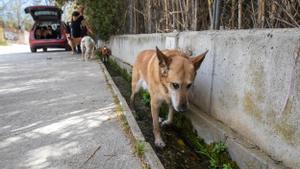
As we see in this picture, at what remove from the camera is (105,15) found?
11461 mm

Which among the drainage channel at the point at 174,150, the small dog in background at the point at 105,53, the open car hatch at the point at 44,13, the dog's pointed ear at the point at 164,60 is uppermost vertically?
the open car hatch at the point at 44,13

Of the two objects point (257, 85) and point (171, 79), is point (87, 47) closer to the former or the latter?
point (171, 79)

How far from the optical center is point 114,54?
37.9 feet

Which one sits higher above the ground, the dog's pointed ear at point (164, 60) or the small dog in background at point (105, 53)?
the dog's pointed ear at point (164, 60)

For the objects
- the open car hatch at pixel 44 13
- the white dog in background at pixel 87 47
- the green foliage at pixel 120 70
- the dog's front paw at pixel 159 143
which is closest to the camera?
the dog's front paw at pixel 159 143

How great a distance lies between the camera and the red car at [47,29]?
53.1ft

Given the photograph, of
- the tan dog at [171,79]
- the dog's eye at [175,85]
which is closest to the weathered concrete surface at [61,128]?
the tan dog at [171,79]

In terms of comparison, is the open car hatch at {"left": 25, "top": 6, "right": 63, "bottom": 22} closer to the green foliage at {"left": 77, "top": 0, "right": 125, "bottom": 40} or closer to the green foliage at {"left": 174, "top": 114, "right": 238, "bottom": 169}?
the green foliage at {"left": 77, "top": 0, "right": 125, "bottom": 40}

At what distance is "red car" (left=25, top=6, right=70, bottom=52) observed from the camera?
637 inches

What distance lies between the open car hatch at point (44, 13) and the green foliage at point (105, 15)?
4.53 meters

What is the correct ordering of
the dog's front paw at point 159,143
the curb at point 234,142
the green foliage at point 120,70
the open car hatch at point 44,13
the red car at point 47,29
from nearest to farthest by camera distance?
the curb at point 234,142
the dog's front paw at point 159,143
the green foliage at point 120,70
the open car hatch at point 44,13
the red car at point 47,29

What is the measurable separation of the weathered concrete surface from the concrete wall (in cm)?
118

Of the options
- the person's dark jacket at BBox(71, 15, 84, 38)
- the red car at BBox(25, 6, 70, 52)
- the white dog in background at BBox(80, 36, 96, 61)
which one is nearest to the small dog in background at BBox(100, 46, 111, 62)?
the white dog in background at BBox(80, 36, 96, 61)

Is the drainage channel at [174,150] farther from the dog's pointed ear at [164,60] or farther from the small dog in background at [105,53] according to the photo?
the small dog in background at [105,53]
